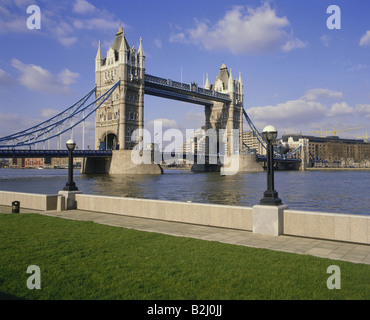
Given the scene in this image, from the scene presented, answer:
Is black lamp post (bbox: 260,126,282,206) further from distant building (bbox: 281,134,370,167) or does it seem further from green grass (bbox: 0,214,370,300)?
distant building (bbox: 281,134,370,167)

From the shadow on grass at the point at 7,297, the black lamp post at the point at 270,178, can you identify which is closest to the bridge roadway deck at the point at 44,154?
the black lamp post at the point at 270,178

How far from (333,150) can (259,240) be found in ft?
559

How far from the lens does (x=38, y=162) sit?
19288cm

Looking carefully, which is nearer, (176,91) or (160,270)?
(160,270)

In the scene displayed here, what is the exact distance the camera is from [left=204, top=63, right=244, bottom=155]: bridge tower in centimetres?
11731

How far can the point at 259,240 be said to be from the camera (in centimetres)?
855

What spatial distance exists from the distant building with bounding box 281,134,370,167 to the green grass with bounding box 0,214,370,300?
5908 inches

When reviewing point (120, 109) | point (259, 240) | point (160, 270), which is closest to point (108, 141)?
point (120, 109)

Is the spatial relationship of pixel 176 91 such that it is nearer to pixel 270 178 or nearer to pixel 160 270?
pixel 270 178

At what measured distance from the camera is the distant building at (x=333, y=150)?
529 ft

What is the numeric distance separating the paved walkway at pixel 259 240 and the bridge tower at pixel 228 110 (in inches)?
4129

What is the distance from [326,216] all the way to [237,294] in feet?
15.7

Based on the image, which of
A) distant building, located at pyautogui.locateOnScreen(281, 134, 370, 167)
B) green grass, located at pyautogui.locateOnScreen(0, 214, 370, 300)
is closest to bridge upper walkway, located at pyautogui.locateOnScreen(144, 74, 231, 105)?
distant building, located at pyautogui.locateOnScreen(281, 134, 370, 167)
